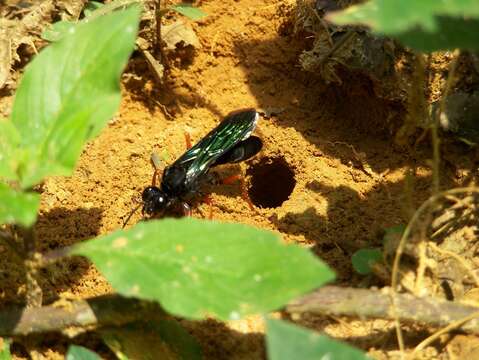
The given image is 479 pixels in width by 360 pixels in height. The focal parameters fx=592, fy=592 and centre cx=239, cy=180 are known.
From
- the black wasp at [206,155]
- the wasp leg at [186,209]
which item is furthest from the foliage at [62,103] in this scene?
the wasp leg at [186,209]

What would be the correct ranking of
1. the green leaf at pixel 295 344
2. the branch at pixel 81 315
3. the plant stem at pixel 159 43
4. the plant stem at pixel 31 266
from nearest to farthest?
the green leaf at pixel 295 344 < the plant stem at pixel 31 266 < the branch at pixel 81 315 < the plant stem at pixel 159 43

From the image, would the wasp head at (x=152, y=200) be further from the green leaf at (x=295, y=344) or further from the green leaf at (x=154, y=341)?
the green leaf at (x=295, y=344)

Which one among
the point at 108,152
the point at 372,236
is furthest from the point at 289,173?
the point at 108,152

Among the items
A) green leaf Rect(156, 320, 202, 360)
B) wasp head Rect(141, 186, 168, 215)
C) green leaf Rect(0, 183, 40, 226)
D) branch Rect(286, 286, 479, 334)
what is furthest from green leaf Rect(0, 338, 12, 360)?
branch Rect(286, 286, 479, 334)

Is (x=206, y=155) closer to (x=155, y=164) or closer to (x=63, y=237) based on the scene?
(x=155, y=164)

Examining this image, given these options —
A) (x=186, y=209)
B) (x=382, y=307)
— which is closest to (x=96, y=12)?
(x=186, y=209)

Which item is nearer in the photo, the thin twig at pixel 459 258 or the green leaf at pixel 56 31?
the thin twig at pixel 459 258
